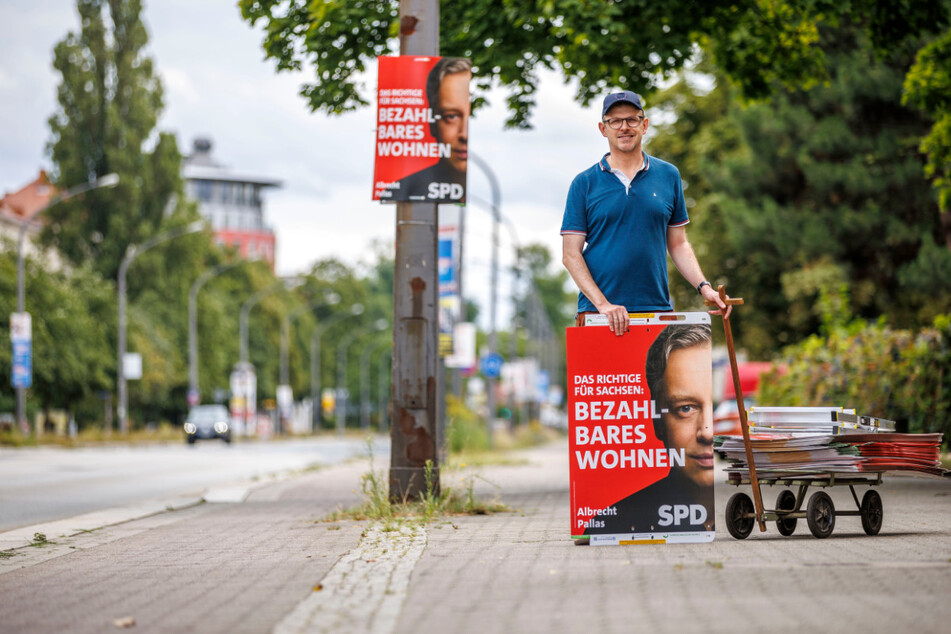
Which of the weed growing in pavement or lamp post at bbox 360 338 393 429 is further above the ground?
lamp post at bbox 360 338 393 429

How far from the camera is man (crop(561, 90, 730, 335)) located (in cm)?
750

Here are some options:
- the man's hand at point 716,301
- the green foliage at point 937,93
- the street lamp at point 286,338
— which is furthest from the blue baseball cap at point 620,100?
the street lamp at point 286,338

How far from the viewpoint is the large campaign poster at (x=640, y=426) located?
7.12 metres

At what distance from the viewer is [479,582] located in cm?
608

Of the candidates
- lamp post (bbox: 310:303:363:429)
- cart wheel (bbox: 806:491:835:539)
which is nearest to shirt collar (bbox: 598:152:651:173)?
cart wheel (bbox: 806:491:835:539)

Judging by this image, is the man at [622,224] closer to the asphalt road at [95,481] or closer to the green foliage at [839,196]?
the asphalt road at [95,481]

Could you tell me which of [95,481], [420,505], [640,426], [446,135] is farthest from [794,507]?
[95,481]

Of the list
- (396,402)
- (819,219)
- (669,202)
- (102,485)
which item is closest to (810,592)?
(669,202)

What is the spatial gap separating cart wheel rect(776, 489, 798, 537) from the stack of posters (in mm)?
306

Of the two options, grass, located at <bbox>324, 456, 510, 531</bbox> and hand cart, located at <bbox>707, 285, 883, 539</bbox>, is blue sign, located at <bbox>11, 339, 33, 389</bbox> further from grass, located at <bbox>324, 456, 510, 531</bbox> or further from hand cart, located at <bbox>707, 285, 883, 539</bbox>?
hand cart, located at <bbox>707, 285, 883, 539</bbox>

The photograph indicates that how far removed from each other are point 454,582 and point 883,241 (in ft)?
83.9

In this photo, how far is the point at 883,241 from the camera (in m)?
30.0

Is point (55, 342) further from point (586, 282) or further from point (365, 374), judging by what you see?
point (365, 374)

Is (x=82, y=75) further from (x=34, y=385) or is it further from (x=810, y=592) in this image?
(x=810, y=592)
